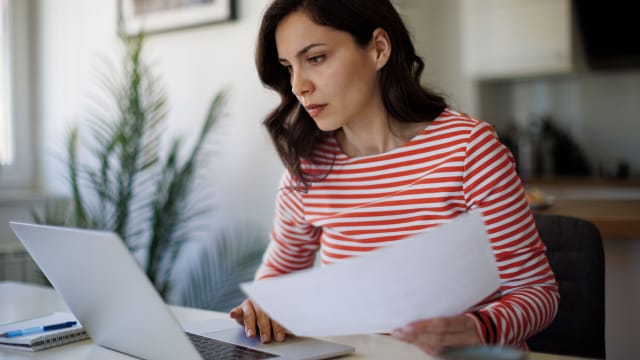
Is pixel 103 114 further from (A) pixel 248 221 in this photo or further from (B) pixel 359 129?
(B) pixel 359 129

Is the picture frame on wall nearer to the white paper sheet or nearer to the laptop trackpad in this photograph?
the laptop trackpad

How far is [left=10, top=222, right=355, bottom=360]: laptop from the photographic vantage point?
91 cm

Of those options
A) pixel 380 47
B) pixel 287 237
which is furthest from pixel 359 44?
pixel 287 237

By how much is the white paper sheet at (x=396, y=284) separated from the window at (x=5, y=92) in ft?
9.68

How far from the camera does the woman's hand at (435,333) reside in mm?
832

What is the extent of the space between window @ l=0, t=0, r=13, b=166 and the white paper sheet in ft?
9.68

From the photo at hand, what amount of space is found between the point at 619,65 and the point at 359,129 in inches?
123

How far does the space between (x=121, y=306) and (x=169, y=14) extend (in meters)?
2.24

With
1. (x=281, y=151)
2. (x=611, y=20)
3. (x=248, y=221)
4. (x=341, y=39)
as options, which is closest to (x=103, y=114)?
(x=248, y=221)

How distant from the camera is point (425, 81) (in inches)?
90.5

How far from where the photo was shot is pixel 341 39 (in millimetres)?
1351

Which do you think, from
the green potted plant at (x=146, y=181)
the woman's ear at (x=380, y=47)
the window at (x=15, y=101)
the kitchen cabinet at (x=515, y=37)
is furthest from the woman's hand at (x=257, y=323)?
the kitchen cabinet at (x=515, y=37)

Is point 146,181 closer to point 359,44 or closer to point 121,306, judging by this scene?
point 359,44

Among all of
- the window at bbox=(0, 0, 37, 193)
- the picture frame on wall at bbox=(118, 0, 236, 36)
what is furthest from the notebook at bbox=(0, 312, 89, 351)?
the window at bbox=(0, 0, 37, 193)
